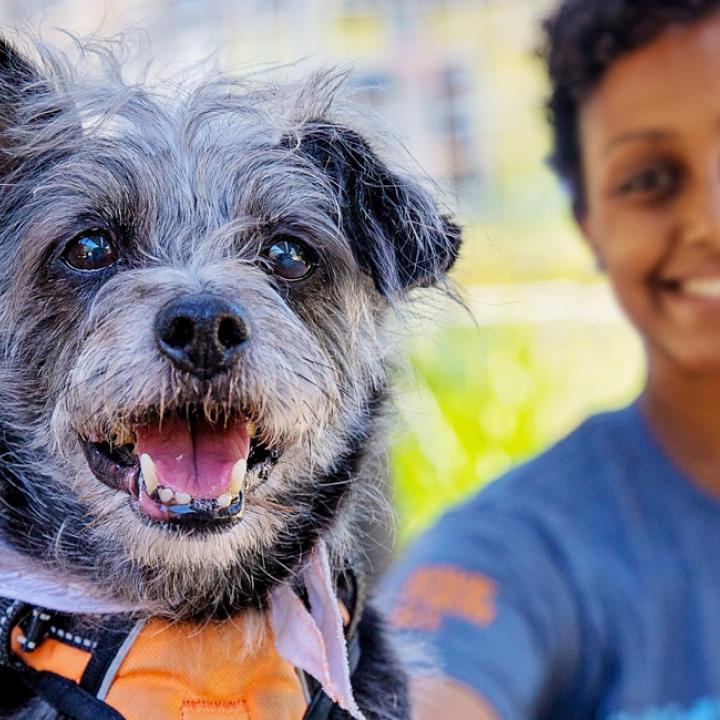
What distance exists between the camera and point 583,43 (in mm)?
3172

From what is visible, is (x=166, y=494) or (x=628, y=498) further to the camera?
(x=628, y=498)

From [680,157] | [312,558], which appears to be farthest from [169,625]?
[680,157]

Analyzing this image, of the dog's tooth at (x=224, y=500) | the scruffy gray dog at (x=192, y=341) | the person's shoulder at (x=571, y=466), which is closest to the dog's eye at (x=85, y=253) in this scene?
the scruffy gray dog at (x=192, y=341)

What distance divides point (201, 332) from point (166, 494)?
0.30m

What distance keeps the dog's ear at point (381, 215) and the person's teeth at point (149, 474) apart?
687 millimetres

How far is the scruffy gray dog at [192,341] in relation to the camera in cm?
196

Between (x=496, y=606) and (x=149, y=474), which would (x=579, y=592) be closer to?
(x=496, y=606)

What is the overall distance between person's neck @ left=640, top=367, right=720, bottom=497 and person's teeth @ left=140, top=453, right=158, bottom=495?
5.92 feet

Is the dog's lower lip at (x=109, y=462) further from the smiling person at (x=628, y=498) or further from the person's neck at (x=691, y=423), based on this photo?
the person's neck at (x=691, y=423)

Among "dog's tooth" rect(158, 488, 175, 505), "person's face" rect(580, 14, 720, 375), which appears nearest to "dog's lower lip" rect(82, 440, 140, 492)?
"dog's tooth" rect(158, 488, 175, 505)

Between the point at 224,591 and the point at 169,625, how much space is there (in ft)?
0.47

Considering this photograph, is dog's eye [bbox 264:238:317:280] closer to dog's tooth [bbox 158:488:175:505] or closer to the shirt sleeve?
dog's tooth [bbox 158:488:175:505]

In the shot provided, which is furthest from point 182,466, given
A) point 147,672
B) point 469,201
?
point 469,201

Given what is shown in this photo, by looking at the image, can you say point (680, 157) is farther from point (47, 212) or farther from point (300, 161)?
point (47, 212)
